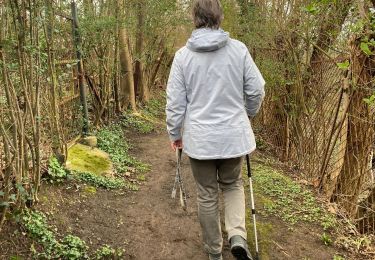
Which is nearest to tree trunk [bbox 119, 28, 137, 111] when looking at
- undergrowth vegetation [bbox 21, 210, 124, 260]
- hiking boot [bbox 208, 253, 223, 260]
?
undergrowth vegetation [bbox 21, 210, 124, 260]

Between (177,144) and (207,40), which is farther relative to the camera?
(177,144)

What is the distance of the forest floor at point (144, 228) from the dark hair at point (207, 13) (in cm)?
203

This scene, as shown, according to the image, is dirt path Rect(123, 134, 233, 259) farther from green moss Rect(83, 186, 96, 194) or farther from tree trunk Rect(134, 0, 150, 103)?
tree trunk Rect(134, 0, 150, 103)

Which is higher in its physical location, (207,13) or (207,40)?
(207,13)

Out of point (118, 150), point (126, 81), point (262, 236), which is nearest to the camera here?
point (262, 236)

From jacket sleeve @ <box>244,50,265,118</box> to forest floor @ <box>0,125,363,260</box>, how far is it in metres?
1.39

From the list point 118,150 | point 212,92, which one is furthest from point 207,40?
point 118,150

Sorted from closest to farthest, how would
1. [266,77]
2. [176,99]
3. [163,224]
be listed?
[176,99] < [163,224] < [266,77]

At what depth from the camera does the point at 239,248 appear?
3.26 metres

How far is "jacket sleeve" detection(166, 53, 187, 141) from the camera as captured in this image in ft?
10.9

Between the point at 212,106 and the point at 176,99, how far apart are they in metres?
0.30

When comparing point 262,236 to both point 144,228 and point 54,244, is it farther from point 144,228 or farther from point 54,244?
point 54,244

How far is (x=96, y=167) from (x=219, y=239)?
274cm

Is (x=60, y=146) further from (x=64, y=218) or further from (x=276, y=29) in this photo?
(x=276, y=29)
